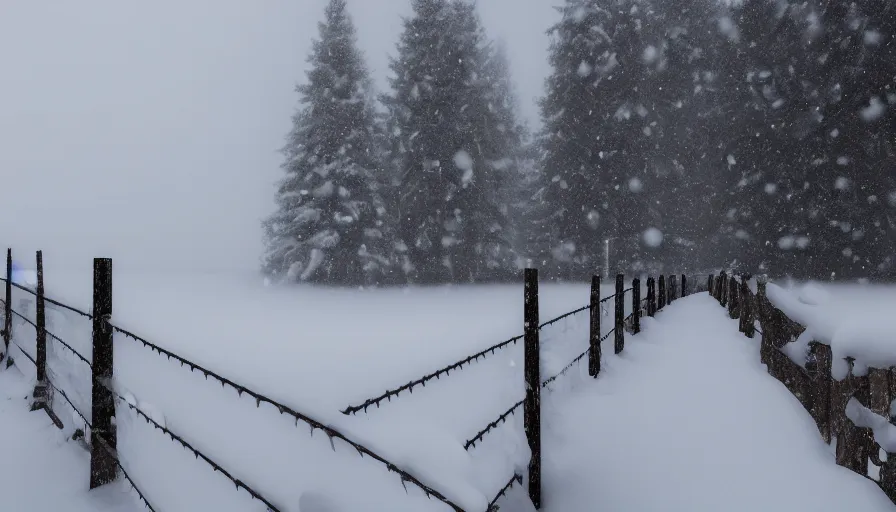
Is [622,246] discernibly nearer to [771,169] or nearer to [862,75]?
[771,169]

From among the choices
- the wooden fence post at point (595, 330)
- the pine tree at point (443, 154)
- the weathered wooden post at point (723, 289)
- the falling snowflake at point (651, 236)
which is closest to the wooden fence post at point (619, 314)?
the wooden fence post at point (595, 330)

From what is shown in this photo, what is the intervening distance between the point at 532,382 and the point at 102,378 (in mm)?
2881

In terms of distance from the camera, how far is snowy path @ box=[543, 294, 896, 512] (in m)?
3.70

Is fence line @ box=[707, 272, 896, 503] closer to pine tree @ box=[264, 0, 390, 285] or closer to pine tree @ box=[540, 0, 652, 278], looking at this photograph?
pine tree @ box=[264, 0, 390, 285]

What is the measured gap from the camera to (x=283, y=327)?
13352 mm

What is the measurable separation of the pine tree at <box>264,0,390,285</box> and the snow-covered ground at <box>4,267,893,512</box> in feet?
38.1

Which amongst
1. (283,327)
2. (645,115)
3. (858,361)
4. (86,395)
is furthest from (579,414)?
(645,115)

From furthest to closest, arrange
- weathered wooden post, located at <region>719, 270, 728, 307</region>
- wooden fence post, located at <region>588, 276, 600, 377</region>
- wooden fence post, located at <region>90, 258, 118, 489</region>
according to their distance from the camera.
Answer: weathered wooden post, located at <region>719, 270, 728, 307</region> → wooden fence post, located at <region>588, 276, 600, 377</region> → wooden fence post, located at <region>90, 258, 118, 489</region>

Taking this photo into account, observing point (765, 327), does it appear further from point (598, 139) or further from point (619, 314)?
point (598, 139)

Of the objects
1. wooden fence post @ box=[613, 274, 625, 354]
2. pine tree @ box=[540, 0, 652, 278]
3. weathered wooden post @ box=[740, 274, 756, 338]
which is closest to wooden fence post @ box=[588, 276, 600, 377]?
wooden fence post @ box=[613, 274, 625, 354]

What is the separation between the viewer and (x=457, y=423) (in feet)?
17.6

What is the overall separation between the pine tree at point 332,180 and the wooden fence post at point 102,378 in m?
19.0

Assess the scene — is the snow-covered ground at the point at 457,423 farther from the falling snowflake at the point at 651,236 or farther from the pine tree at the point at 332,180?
the falling snowflake at the point at 651,236

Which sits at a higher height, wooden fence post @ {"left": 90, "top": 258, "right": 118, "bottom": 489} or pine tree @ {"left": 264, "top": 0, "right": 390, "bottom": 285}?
pine tree @ {"left": 264, "top": 0, "right": 390, "bottom": 285}
